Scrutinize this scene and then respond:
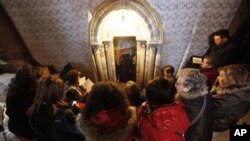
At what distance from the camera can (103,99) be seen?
2.06 metres

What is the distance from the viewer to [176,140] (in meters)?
2.22

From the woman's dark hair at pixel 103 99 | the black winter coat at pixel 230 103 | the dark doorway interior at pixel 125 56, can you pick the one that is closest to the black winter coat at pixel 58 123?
the woman's dark hair at pixel 103 99

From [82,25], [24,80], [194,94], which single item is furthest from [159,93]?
[82,25]

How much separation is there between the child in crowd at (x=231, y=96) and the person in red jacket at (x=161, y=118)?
2.08 feet

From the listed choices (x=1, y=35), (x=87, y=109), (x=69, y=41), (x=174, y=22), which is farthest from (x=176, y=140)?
(x=1, y=35)

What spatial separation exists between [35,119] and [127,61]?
322cm

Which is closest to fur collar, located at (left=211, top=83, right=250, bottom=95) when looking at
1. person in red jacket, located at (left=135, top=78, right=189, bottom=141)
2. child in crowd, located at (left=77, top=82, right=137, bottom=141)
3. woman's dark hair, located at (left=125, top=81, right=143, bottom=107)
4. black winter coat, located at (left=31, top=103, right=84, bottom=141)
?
person in red jacket, located at (left=135, top=78, right=189, bottom=141)

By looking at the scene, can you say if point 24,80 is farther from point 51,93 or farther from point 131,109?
point 131,109

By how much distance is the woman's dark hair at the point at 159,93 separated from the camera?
219 centimetres

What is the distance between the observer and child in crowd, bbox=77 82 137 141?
2.05 metres

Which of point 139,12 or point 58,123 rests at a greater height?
point 139,12

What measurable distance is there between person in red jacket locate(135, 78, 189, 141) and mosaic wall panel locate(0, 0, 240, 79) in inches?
109

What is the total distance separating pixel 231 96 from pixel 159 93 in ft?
2.98

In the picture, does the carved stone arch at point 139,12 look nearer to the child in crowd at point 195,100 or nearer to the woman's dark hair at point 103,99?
the child in crowd at point 195,100
